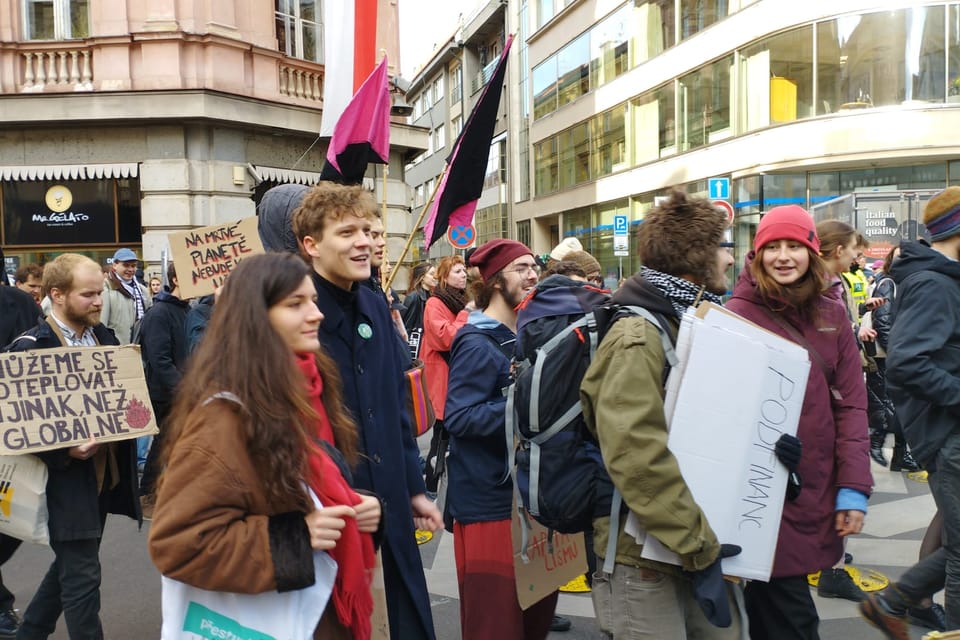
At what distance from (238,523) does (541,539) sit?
190cm

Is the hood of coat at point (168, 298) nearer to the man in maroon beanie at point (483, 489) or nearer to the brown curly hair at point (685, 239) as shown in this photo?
the man in maroon beanie at point (483, 489)

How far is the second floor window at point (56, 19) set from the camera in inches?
551

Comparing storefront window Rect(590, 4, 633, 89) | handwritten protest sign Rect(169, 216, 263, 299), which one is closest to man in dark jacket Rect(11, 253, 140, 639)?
handwritten protest sign Rect(169, 216, 263, 299)

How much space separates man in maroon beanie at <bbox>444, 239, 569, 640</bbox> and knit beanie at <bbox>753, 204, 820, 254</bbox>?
1215 millimetres

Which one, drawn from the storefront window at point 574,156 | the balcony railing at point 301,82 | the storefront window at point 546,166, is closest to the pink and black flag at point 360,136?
the balcony railing at point 301,82

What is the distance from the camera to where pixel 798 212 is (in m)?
3.36

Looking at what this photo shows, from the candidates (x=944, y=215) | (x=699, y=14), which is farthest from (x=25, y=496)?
(x=699, y=14)

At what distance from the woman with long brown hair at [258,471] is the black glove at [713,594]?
0.99 meters

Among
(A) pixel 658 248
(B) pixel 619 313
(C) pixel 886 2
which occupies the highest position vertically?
(C) pixel 886 2

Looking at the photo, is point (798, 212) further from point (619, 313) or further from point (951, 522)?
point (951, 522)

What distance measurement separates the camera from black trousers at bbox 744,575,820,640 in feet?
10.2

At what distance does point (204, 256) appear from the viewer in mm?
4941

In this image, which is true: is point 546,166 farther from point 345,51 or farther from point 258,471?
point 258,471

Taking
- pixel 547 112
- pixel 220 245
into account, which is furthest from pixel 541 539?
pixel 547 112
